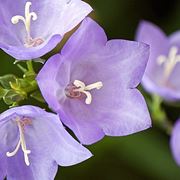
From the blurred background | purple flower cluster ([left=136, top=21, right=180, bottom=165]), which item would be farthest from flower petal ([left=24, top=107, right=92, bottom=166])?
the blurred background

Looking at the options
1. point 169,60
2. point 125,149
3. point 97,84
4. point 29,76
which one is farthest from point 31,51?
point 125,149

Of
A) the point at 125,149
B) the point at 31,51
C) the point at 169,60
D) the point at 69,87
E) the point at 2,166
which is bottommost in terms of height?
the point at 125,149

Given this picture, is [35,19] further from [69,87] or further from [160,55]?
[160,55]

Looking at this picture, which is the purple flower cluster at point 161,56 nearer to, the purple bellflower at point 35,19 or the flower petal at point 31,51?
the purple bellflower at point 35,19

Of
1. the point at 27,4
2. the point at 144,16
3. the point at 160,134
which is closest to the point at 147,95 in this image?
the point at 160,134

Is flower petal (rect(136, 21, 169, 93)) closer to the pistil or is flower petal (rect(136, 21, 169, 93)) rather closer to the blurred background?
the blurred background

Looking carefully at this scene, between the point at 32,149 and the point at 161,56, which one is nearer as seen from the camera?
the point at 32,149

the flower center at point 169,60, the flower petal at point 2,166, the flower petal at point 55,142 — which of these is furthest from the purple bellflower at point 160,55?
the flower petal at point 2,166
